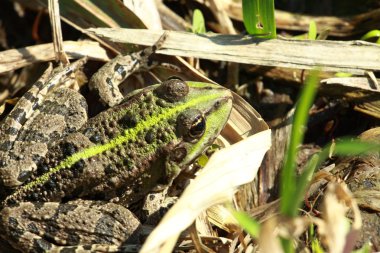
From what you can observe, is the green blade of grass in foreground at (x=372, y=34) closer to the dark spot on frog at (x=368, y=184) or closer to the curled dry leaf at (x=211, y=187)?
the dark spot on frog at (x=368, y=184)

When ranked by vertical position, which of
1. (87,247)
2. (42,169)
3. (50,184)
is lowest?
(87,247)

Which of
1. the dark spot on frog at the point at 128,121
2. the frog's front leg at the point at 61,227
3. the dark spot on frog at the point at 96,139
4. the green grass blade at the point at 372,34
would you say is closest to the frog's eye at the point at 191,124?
the dark spot on frog at the point at 128,121

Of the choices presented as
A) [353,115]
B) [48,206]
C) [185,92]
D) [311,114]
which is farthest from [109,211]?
[353,115]

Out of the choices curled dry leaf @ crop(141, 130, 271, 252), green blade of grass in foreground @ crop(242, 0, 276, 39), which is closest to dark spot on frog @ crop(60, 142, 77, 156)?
curled dry leaf @ crop(141, 130, 271, 252)

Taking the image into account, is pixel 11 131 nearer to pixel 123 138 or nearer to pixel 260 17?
pixel 123 138

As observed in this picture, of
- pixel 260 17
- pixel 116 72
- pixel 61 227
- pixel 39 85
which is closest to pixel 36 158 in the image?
pixel 61 227

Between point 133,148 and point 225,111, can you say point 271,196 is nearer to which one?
point 225,111

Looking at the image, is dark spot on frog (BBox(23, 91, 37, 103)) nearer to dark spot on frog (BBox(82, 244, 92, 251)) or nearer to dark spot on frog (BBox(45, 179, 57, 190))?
dark spot on frog (BBox(45, 179, 57, 190))

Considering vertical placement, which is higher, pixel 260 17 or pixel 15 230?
pixel 260 17
